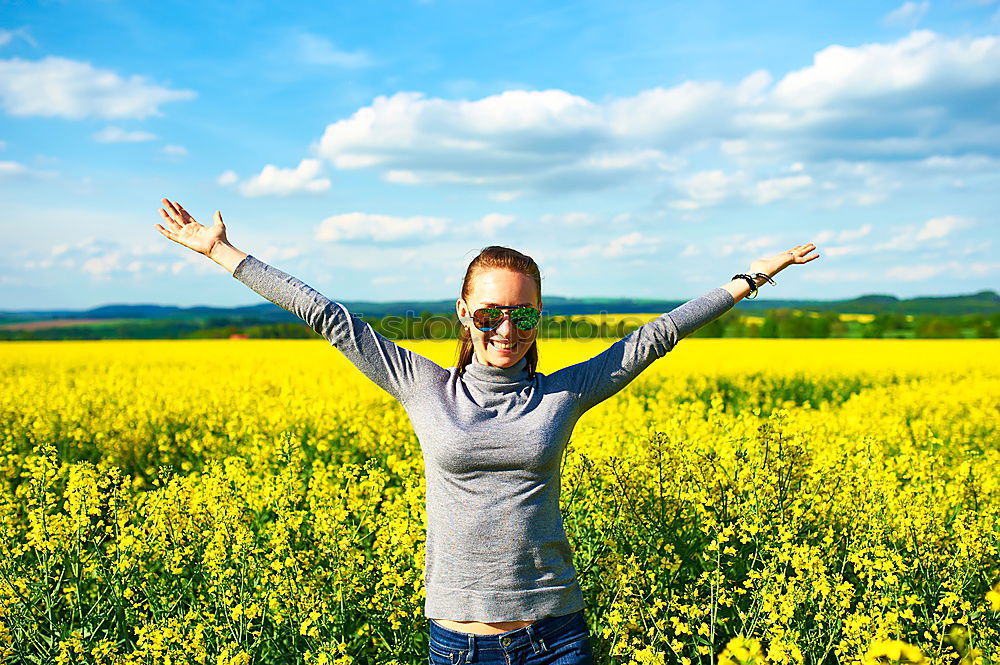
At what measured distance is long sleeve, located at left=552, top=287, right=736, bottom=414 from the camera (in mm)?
2699

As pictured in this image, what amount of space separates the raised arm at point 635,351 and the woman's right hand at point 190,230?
129cm

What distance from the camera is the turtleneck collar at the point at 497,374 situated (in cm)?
263

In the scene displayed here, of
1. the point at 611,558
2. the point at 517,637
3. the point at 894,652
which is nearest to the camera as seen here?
the point at 894,652

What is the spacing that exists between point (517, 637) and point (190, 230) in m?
1.79

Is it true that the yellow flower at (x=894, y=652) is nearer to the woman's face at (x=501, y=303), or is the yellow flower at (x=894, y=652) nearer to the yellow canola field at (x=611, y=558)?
the yellow canola field at (x=611, y=558)

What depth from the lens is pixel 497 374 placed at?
8.66 ft

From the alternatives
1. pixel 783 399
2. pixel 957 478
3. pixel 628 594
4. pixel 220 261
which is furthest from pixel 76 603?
pixel 783 399

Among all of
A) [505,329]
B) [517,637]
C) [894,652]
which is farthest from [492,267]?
[894,652]

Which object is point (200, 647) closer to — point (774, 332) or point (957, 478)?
point (957, 478)

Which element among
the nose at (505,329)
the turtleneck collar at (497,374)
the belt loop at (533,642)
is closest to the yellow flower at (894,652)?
the belt loop at (533,642)

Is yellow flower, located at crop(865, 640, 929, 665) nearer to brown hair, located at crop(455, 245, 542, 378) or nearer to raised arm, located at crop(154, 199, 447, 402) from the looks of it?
brown hair, located at crop(455, 245, 542, 378)

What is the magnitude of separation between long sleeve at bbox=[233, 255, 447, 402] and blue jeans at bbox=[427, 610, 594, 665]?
31.6 inches

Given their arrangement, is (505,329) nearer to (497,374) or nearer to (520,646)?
(497,374)

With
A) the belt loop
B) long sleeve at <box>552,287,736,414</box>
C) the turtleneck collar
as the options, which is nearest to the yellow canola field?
the belt loop
